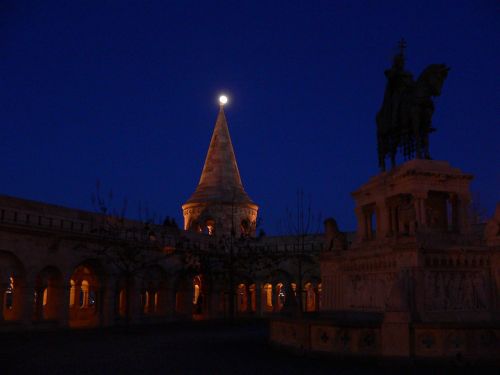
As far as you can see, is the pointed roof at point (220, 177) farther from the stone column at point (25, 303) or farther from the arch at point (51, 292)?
the stone column at point (25, 303)

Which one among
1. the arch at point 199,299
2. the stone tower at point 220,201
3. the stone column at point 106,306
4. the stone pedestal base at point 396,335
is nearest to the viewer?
the stone pedestal base at point 396,335

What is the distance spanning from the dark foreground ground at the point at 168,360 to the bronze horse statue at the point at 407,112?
536 centimetres

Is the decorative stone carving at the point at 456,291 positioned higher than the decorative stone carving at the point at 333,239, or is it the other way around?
the decorative stone carving at the point at 333,239

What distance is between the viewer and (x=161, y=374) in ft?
29.6

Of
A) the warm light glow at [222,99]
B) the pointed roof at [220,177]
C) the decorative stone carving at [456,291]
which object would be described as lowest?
the decorative stone carving at [456,291]

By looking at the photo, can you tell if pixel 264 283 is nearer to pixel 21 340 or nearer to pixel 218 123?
pixel 218 123

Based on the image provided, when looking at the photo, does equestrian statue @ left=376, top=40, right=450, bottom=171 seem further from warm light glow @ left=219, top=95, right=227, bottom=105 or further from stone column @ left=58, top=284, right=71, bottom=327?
warm light glow @ left=219, top=95, right=227, bottom=105

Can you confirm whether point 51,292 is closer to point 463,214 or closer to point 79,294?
point 79,294

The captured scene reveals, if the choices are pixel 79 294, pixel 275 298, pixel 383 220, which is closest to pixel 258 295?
pixel 275 298

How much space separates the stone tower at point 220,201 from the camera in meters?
34.2

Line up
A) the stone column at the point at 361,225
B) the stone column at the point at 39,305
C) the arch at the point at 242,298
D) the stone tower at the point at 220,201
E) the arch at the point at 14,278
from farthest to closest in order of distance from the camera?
the arch at the point at 242,298
the stone tower at the point at 220,201
the stone column at the point at 39,305
the arch at the point at 14,278
the stone column at the point at 361,225

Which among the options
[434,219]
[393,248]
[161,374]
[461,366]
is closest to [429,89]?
[434,219]

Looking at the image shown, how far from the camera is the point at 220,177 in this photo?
34.9 m

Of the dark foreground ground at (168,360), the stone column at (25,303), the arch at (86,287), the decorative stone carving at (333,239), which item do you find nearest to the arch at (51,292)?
the arch at (86,287)
